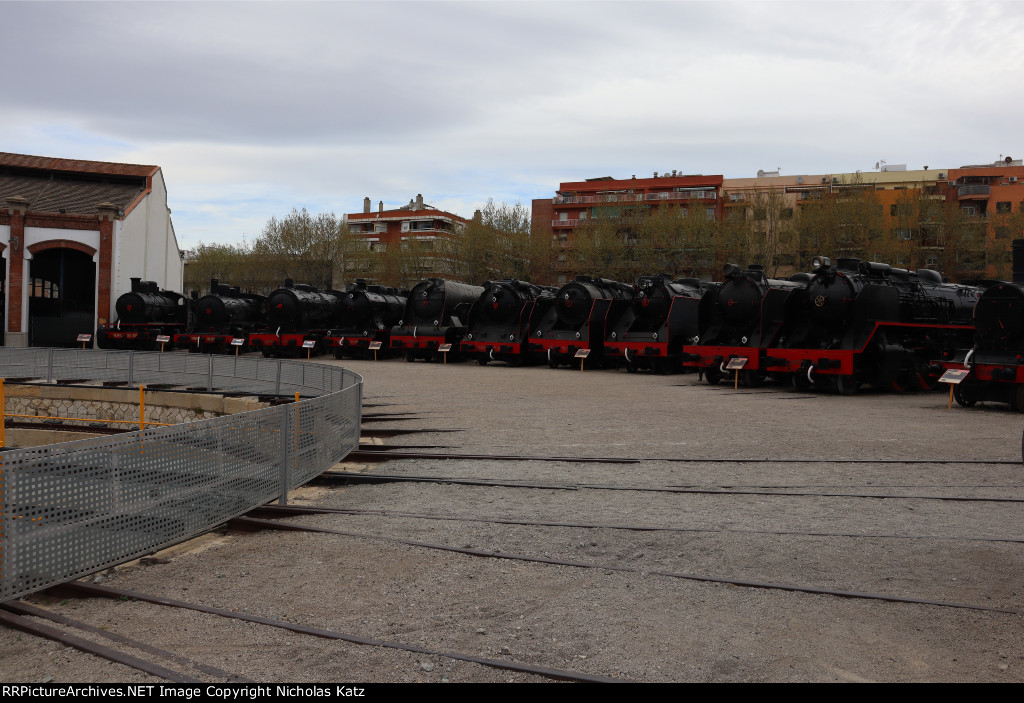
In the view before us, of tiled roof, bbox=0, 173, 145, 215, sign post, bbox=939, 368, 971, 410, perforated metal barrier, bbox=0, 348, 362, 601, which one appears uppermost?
tiled roof, bbox=0, 173, 145, 215

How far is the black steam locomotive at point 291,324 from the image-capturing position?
33156 mm

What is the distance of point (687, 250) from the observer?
51.1 m

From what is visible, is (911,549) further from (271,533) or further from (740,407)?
(740,407)

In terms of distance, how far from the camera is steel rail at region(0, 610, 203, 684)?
372 cm

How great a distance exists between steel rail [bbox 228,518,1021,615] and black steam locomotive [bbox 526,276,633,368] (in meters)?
20.8

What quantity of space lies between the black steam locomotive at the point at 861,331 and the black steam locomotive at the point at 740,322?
1.10 ft

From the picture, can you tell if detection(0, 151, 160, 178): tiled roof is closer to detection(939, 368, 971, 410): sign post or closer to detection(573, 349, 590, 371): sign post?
detection(573, 349, 590, 371): sign post

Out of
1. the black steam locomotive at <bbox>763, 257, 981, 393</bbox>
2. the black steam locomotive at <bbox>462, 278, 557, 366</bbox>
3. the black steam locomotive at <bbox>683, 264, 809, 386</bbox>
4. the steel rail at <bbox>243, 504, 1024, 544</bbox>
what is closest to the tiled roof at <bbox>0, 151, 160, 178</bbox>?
the black steam locomotive at <bbox>462, 278, 557, 366</bbox>

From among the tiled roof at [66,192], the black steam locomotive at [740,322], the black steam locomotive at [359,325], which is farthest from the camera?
the tiled roof at [66,192]

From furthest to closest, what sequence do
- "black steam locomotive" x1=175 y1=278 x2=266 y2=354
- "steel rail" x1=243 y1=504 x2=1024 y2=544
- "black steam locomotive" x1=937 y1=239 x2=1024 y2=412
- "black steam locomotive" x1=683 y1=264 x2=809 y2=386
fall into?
"black steam locomotive" x1=175 y1=278 x2=266 y2=354 → "black steam locomotive" x1=683 y1=264 x2=809 y2=386 → "black steam locomotive" x1=937 y1=239 x2=1024 y2=412 → "steel rail" x1=243 y1=504 x2=1024 y2=544

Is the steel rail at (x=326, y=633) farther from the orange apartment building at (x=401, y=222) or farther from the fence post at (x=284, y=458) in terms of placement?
the orange apartment building at (x=401, y=222)

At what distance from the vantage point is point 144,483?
559 cm

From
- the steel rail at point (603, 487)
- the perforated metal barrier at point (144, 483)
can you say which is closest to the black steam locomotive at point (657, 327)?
the perforated metal barrier at point (144, 483)

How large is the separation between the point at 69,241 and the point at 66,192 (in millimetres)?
6034
